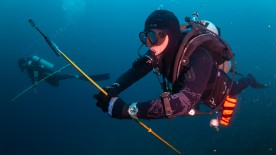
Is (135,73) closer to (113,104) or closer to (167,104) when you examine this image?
(113,104)

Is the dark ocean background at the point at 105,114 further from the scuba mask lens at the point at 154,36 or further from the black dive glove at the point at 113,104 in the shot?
the black dive glove at the point at 113,104

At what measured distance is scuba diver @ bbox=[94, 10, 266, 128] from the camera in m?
2.72

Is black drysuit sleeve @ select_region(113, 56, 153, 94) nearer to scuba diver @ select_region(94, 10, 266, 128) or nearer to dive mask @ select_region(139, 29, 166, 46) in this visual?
scuba diver @ select_region(94, 10, 266, 128)

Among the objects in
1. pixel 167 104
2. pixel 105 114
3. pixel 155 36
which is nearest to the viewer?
pixel 167 104

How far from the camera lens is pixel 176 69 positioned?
3006mm

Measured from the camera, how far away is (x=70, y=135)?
19469 millimetres

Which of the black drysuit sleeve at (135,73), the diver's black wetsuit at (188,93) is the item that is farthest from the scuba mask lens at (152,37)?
the black drysuit sleeve at (135,73)

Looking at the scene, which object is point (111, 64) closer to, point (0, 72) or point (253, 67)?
point (0, 72)

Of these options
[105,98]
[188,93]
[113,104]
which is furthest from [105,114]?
[188,93]

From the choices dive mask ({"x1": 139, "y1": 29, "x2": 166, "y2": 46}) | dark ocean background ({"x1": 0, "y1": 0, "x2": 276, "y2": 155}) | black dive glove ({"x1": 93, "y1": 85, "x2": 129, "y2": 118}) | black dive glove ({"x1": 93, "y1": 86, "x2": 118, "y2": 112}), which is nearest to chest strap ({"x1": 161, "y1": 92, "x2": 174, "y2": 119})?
black dive glove ({"x1": 93, "y1": 85, "x2": 129, "y2": 118})

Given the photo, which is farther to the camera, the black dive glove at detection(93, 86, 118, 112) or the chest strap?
the black dive glove at detection(93, 86, 118, 112)

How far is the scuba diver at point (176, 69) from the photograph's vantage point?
8.91 ft

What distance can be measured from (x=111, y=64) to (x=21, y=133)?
17.9 metres

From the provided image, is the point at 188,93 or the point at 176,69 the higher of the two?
the point at 176,69
